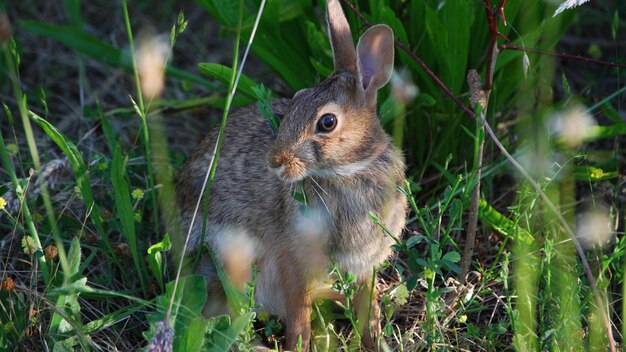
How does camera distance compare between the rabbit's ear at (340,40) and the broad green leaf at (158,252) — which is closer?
the broad green leaf at (158,252)

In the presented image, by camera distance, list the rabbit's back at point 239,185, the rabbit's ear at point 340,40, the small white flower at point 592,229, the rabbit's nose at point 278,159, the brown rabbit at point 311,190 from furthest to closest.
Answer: the rabbit's back at point 239,185 → the small white flower at point 592,229 → the rabbit's ear at point 340,40 → the brown rabbit at point 311,190 → the rabbit's nose at point 278,159

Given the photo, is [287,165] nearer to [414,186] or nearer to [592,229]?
[414,186]

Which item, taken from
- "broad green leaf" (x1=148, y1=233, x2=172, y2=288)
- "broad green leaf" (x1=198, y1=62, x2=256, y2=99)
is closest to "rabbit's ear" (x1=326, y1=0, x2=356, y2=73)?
"broad green leaf" (x1=198, y1=62, x2=256, y2=99)

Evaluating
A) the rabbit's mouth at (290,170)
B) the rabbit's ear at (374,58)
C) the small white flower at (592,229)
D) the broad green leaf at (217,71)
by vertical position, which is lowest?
the small white flower at (592,229)

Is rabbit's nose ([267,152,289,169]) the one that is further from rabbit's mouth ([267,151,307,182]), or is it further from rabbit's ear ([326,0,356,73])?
rabbit's ear ([326,0,356,73])

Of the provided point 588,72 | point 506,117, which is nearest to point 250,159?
point 506,117

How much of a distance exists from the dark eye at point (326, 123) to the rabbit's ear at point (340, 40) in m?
0.28

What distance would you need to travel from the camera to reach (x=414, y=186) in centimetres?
327

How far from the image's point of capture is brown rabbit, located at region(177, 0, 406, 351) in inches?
115

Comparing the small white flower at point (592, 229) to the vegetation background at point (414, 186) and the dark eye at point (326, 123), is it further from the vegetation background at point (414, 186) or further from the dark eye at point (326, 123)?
the dark eye at point (326, 123)

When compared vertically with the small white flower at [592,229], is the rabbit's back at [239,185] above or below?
above

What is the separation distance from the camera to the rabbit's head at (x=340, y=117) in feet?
9.40

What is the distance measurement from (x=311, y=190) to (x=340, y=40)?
0.57 metres

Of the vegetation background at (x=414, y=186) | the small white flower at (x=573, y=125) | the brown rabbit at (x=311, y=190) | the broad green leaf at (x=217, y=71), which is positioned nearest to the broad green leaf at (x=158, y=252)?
the vegetation background at (x=414, y=186)
